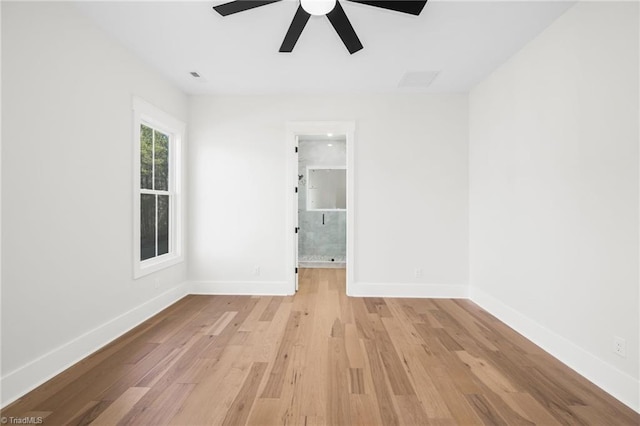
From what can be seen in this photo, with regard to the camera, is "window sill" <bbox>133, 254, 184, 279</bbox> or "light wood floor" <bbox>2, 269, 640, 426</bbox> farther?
"window sill" <bbox>133, 254, 184, 279</bbox>

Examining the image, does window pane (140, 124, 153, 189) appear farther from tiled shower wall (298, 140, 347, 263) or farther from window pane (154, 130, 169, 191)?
tiled shower wall (298, 140, 347, 263)

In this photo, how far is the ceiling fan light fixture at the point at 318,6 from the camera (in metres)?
1.84

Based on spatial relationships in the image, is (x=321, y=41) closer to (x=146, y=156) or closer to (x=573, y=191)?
(x=146, y=156)

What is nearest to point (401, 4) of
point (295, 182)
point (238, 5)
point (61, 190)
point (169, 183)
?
point (238, 5)

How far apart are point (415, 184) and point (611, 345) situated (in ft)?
7.80

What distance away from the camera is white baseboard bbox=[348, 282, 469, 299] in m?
3.74

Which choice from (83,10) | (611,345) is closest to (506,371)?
(611,345)

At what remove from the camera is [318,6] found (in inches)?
73.6

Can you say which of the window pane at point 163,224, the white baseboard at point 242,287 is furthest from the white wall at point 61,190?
the white baseboard at point 242,287

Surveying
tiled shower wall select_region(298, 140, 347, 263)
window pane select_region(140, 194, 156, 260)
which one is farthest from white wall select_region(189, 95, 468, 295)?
tiled shower wall select_region(298, 140, 347, 263)

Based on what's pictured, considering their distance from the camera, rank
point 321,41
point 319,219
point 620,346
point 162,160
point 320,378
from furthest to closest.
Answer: point 319,219, point 162,160, point 321,41, point 320,378, point 620,346

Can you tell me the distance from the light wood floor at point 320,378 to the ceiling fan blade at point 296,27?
252 centimetres

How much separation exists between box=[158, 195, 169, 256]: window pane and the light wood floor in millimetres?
873

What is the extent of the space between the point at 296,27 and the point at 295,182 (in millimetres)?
2003
